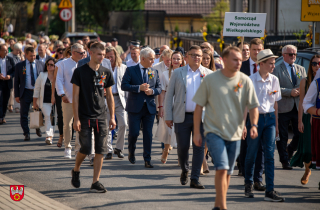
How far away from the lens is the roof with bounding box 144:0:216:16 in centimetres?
5991

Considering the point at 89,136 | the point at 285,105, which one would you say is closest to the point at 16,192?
the point at 89,136

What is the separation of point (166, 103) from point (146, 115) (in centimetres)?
136

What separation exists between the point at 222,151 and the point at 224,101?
571 millimetres

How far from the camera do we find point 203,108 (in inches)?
292

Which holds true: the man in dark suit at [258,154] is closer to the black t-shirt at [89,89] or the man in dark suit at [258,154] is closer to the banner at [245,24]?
the banner at [245,24]

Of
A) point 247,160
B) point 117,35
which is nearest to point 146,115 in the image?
point 247,160

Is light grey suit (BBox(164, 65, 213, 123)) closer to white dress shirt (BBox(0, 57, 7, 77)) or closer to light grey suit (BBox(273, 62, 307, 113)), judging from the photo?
light grey suit (BBox(273, 62, 307, 113))

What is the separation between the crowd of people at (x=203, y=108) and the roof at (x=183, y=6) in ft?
165

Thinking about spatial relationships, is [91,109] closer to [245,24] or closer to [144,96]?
[144,96]

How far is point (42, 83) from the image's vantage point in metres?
11.0

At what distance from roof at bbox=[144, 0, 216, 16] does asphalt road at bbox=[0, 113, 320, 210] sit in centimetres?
5124

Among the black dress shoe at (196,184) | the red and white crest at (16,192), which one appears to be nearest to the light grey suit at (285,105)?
the black dress shoe at (196,184)

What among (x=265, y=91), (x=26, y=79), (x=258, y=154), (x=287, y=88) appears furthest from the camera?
(x=26, y=79)

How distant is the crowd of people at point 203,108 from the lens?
5.63 metres
